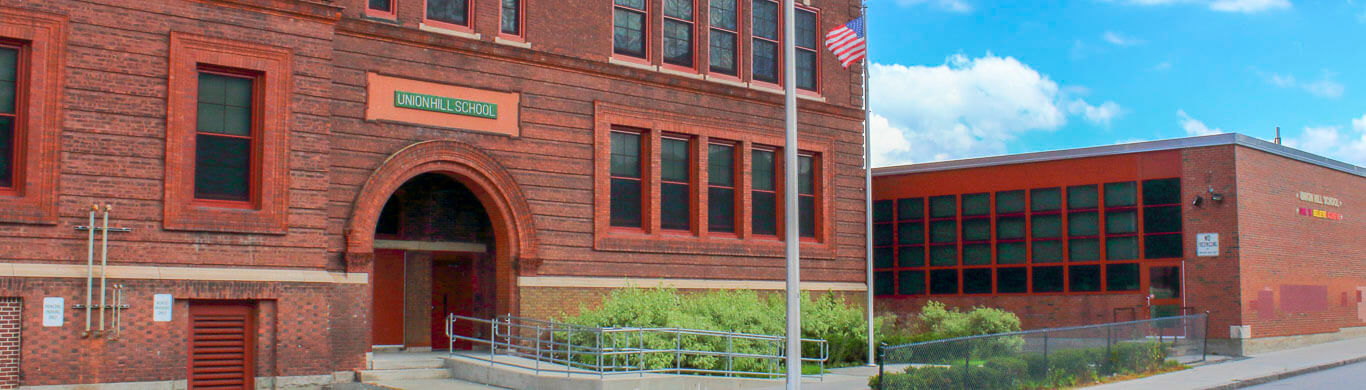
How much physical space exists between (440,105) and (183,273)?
6.02m

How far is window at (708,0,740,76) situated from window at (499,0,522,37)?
5459mm

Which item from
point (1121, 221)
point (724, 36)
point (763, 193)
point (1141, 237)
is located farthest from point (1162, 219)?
point (724, 36)

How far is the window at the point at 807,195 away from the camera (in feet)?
99.9

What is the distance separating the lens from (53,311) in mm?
17953

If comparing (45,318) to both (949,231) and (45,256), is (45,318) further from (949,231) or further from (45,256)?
(949,231)

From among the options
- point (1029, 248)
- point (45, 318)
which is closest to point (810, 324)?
point (1029, 248)

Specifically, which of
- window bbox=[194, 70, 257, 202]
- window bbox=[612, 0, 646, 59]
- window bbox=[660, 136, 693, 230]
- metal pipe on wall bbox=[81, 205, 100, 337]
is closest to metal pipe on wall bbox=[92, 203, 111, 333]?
metal pipe on wall bbox=[81, 205, 100, 337]

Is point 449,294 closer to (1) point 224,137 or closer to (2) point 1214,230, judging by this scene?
(1) point 224,137

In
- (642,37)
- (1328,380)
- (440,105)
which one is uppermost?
(642,37)

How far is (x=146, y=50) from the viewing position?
19.1 metres

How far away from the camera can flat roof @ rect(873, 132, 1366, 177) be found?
101ft

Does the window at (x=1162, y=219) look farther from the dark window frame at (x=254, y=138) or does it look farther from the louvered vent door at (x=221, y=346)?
the louvered vent door at (x=221, y=346)

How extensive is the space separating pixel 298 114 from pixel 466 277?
23.1ft

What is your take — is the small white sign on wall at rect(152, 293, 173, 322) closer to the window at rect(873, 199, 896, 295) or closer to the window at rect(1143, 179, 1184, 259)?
the window at rect(873, 199, 896, 295)
